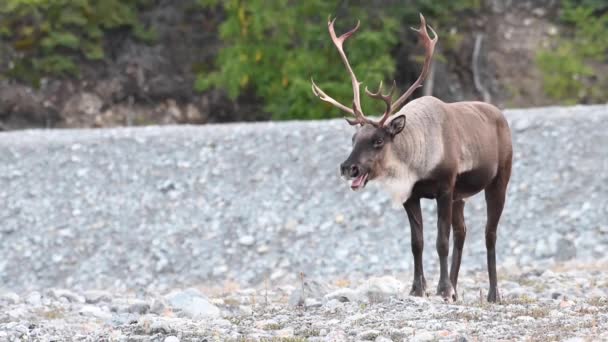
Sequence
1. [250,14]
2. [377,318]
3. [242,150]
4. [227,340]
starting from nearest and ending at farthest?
[227,340] < [377,318] < [242,150] < [250,14]

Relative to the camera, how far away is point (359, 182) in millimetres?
8391

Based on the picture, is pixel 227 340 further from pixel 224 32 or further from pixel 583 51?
pixel 583 51

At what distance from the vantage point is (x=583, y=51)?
31.0 meters

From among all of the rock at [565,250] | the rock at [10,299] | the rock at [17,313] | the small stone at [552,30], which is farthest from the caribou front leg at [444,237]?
the small stone at [552,30]

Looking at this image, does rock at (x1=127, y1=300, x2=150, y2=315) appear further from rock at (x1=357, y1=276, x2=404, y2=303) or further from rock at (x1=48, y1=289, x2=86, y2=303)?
rock at (x1=357, y1=276, x2=404, y2=303)

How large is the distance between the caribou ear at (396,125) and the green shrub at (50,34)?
22.5 metres

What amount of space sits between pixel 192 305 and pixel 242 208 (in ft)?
24.5

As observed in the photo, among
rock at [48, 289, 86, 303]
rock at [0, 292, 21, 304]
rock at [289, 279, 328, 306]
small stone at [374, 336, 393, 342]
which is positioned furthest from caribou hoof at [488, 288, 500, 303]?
rock at [0, 292, 21, 304]

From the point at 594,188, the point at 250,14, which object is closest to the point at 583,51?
the point at 250,14

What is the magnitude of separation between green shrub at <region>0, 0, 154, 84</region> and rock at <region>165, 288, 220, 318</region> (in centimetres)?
2038

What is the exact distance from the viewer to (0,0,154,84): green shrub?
29.6 meters

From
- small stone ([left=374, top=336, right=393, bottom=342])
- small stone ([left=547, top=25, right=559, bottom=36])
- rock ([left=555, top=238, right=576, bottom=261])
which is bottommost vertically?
rock ([left=555, top=238, right=576, bottom=261])

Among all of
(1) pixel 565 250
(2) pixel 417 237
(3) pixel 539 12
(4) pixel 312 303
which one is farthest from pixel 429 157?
(3) pixel 539 12

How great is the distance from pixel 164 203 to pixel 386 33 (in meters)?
12.7
